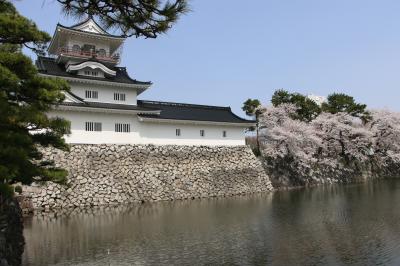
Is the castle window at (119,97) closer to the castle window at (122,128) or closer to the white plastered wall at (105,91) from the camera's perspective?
the white plastered wall at (105,91)

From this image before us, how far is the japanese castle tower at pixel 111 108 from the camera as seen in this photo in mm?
18719

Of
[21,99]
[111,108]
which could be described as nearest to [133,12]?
[21,99]

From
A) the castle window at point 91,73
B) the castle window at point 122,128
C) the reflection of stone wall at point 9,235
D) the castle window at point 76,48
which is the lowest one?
the reflection of stone wall at point 9,235

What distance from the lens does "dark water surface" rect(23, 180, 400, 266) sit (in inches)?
323

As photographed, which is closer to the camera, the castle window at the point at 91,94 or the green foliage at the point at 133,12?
the green foliage at the point at 133,12

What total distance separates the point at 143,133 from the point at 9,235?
43.5 ft

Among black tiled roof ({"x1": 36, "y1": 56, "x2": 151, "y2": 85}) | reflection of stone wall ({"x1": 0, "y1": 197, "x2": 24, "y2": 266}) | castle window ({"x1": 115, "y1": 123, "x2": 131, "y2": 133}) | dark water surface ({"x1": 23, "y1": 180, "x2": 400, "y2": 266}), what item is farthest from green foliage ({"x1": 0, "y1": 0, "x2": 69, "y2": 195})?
black tiled roof ({"x1": 36, "y1": 56, "x2": 151, "y2": 85})

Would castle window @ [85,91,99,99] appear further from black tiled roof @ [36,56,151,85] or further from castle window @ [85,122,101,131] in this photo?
castle window @ [85,122,101,131]

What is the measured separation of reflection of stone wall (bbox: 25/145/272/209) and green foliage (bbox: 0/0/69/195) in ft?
34.5

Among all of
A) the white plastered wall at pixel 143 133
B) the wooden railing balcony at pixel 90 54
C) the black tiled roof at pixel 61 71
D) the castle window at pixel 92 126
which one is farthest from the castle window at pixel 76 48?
the castle window at pixel 92 126

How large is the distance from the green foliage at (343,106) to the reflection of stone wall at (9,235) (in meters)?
27.0

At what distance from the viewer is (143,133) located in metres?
20.3

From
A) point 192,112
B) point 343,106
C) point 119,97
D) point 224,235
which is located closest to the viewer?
point 224,235

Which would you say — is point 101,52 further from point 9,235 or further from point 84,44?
point 9,235
